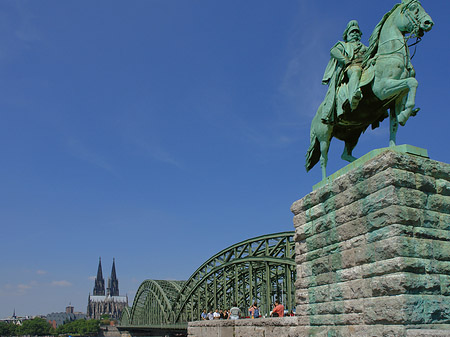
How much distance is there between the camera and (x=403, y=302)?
6.52m

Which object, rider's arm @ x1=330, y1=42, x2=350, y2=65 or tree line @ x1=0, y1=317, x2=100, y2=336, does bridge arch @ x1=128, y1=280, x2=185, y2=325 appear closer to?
rider's arm @ x1=330, y1=42, x2=350, y2=65

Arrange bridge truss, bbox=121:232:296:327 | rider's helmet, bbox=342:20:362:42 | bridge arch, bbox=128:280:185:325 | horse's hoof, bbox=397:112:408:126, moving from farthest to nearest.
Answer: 1. bridge arch, bbox=128:280:185:325
2. bridge truss, bbox=121:232:296:327
3. rider's helmet, bbox=342:20:362:42
4. horse's hoof, bbox=397:112:408:126

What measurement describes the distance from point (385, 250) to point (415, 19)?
450cm

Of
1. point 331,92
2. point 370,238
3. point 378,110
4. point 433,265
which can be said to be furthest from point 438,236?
point 331,92

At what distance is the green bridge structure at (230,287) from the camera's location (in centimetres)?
3084

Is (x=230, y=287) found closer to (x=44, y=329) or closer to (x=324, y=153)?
(x=324, y=153)

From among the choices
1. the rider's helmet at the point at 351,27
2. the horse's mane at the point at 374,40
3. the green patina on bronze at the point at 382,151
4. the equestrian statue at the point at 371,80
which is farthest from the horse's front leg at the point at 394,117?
the rider's helmet at the point at 351,27

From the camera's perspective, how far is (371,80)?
856 centimetres

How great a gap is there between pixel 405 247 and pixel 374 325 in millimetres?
1400

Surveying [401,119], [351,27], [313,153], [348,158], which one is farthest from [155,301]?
[401,119]

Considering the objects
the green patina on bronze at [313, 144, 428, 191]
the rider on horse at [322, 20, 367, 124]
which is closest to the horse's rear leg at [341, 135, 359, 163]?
the rider on horse at [322, 20, 367, 124]

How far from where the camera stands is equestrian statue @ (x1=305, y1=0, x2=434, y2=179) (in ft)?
26.8

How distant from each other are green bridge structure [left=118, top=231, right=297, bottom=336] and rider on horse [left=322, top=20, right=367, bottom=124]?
1844 centimetres

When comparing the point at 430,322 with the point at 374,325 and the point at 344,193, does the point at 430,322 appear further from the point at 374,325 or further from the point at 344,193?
the point at 344,193
